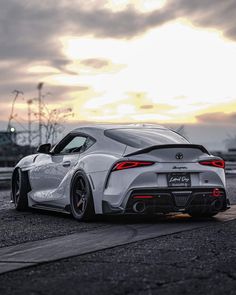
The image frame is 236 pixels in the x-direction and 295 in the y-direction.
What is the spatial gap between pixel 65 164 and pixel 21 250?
307 cm

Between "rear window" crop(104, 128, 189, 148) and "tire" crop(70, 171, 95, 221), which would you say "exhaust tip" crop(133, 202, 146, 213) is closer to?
"tire" crop(70, 171, 95, 221)

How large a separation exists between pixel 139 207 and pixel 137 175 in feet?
1.40

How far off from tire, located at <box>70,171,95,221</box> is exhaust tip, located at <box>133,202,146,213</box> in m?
0.62

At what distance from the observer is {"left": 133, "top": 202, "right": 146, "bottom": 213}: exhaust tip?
7.89 meters

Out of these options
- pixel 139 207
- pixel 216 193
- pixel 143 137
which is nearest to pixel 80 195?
pixel 139 207

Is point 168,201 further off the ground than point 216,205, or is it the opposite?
point 168,201

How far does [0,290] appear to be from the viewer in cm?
431

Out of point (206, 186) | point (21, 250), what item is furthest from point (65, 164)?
point (21, 250)

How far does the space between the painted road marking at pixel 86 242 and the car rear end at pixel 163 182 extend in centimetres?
24

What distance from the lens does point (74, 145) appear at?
30.2ft

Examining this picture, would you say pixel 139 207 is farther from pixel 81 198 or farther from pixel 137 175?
pixel 81 198

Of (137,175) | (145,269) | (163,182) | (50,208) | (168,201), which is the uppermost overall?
(137,175)

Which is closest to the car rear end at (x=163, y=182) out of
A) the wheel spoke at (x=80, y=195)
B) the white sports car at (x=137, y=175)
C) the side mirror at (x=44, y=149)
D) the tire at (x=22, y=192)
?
the white sports car at (x=137, y=175)

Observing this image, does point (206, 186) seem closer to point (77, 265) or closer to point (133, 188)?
point (133, 188)
